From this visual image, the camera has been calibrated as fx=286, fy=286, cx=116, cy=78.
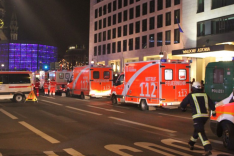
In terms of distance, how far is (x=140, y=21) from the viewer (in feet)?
156

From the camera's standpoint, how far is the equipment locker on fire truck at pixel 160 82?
1538cm

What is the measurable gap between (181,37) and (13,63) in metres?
94.9

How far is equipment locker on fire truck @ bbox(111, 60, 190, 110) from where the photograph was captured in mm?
15383

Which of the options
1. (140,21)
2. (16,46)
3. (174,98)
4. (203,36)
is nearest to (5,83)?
(174,98)

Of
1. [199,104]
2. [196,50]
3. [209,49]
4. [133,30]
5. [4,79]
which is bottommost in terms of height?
[199,104]

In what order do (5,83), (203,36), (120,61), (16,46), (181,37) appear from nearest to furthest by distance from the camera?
(5,83) → (203,36) → (181,37) → (120,61) → (16,46)

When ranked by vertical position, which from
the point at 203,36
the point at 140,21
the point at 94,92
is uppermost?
the point at 140,21

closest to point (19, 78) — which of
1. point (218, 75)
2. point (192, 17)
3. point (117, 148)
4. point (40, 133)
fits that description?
point (40, 133)

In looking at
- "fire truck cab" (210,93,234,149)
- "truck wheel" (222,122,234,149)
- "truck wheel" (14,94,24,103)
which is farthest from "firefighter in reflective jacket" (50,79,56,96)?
"truck wheel" (222,122,234,149)

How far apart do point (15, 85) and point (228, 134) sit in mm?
16536

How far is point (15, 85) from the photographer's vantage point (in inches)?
804

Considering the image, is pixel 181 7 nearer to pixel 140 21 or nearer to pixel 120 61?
pixel 140 21

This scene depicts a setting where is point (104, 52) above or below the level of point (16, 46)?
below

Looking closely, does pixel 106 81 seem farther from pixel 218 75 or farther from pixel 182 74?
pixel 218 75
